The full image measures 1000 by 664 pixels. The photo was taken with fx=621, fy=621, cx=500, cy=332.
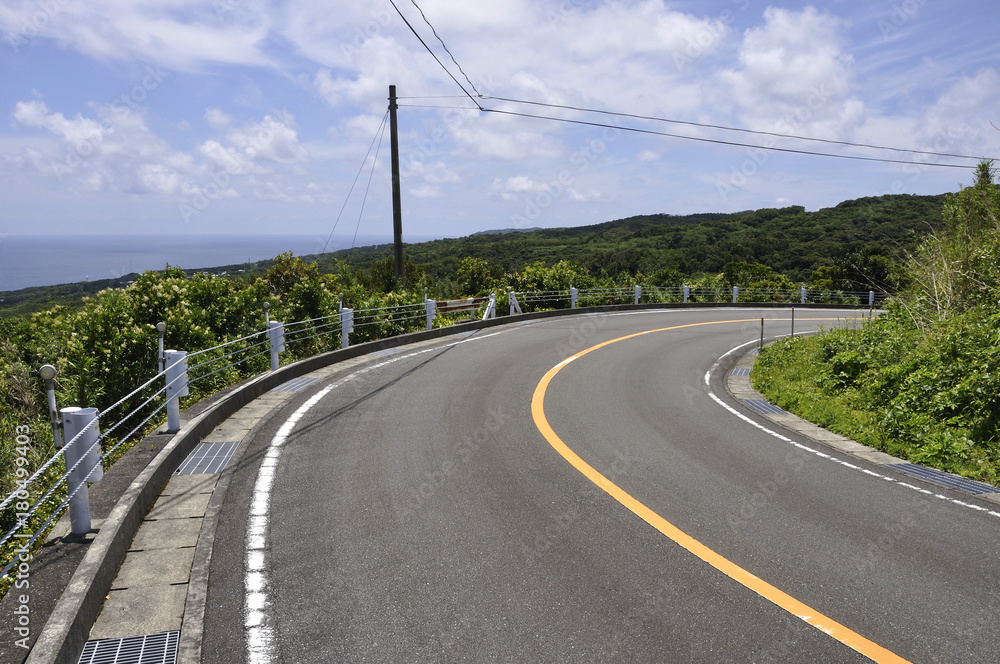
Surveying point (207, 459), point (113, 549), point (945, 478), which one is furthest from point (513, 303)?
point (113, 549)

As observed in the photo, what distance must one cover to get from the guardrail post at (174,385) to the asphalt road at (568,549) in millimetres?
913

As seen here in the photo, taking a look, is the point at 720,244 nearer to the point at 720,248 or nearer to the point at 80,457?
the point at 720,248

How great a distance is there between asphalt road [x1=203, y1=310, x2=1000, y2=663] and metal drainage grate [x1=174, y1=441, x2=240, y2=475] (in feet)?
0.88

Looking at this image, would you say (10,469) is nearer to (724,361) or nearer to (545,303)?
(724,361)

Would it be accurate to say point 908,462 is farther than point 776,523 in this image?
Yes

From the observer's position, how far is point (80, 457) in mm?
4770

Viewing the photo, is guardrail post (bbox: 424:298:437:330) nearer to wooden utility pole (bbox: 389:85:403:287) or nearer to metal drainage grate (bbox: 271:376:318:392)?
wooden utility pole (bbox: 389:85:403:287)

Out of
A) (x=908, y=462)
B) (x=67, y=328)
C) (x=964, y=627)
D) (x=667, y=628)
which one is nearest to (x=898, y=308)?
(x=908, y=462)

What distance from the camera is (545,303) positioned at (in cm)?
2769

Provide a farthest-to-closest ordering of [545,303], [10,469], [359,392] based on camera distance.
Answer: [545,303], [359,392], [10,469]

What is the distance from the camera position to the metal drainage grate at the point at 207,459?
260 inches

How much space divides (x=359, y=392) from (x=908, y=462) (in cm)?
810

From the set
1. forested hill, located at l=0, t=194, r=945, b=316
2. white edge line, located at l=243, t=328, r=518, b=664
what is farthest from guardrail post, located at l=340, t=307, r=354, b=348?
forested hill, located at l=0, t=194, r=945, b=316

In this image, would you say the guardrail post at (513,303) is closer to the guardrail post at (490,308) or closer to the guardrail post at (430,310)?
the guardrail post at (490,308)
